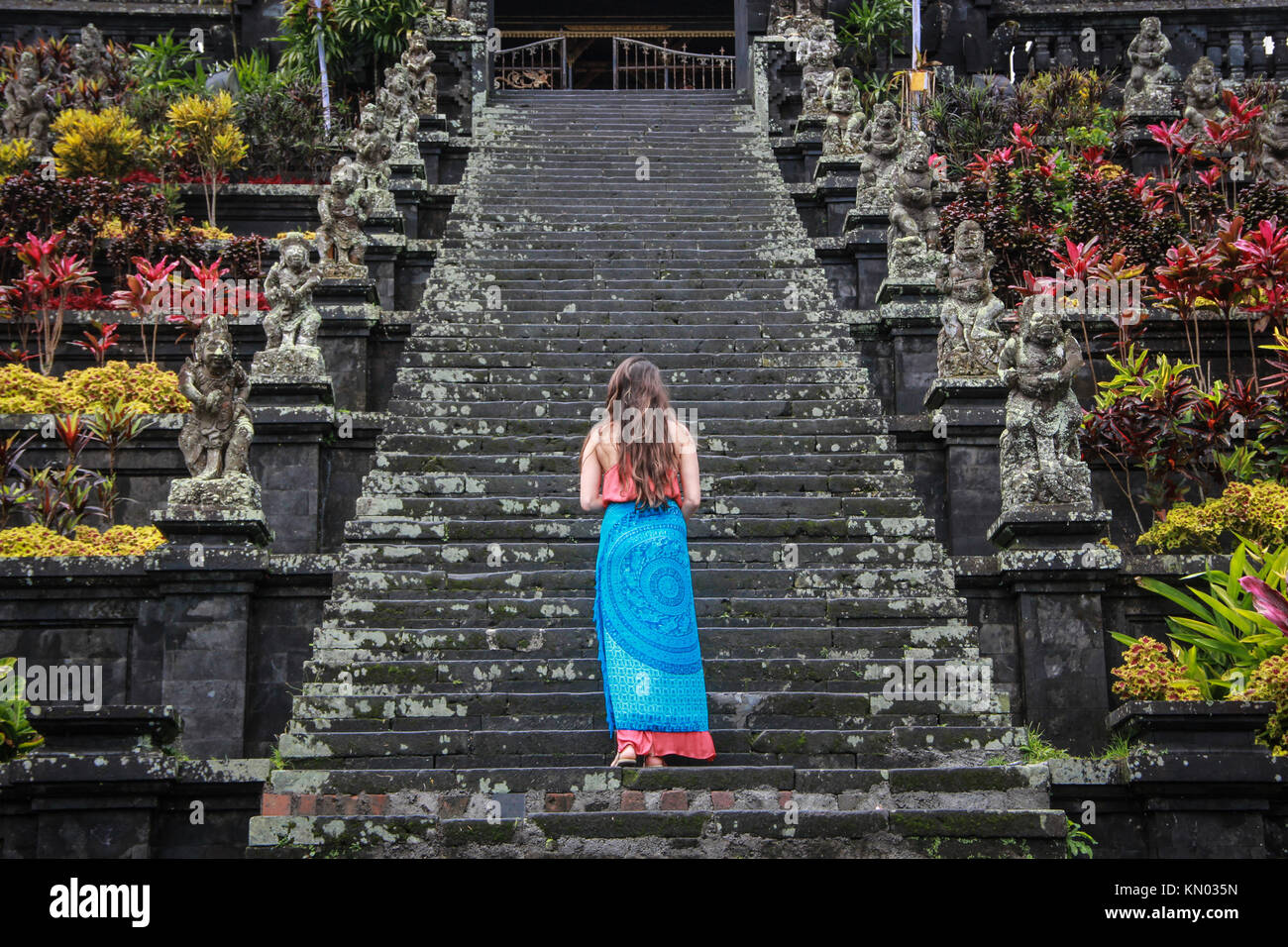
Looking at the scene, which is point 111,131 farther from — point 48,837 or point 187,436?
point 48,837

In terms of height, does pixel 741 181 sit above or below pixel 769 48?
below

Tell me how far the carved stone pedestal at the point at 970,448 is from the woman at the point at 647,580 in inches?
128

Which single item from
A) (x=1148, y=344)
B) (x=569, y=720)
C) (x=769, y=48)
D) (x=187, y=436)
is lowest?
(x=569, y=720)

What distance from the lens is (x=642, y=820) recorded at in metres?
7.03

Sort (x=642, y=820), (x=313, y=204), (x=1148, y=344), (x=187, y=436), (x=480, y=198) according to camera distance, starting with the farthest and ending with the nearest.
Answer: (x=313, y=204) < (x=480, y=198) < (x=1148, y=344) < (x=187, y=436) < (x=642, y=820)

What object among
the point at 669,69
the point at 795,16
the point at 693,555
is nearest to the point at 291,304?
the point at 693,555

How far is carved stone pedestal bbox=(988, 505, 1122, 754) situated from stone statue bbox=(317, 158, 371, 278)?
5.63 metres

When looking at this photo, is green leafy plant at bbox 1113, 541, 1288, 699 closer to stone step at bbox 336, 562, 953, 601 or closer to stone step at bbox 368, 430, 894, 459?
stone step at bbox 336, 562, 953, 601

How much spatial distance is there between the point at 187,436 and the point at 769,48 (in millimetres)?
10319

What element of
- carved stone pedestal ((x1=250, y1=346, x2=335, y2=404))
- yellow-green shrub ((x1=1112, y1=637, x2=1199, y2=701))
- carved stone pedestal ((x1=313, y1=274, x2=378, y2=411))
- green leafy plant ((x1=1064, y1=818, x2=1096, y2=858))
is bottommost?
green leafy plant ((x1=1064, y1=818, x2=1096, y2=858))

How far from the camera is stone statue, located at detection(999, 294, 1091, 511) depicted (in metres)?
9.13

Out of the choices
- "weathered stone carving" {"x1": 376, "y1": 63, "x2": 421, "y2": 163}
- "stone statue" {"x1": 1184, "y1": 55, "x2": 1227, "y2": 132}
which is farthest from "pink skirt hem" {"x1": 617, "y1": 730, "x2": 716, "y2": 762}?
"stone statue" {"x1": 1184, "y1": 55, "x2": 1227, "y2": 132}

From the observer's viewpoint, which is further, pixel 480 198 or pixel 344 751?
pixel 480 198

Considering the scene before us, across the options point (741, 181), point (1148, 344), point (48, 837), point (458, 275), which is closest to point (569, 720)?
point (48, 837)
